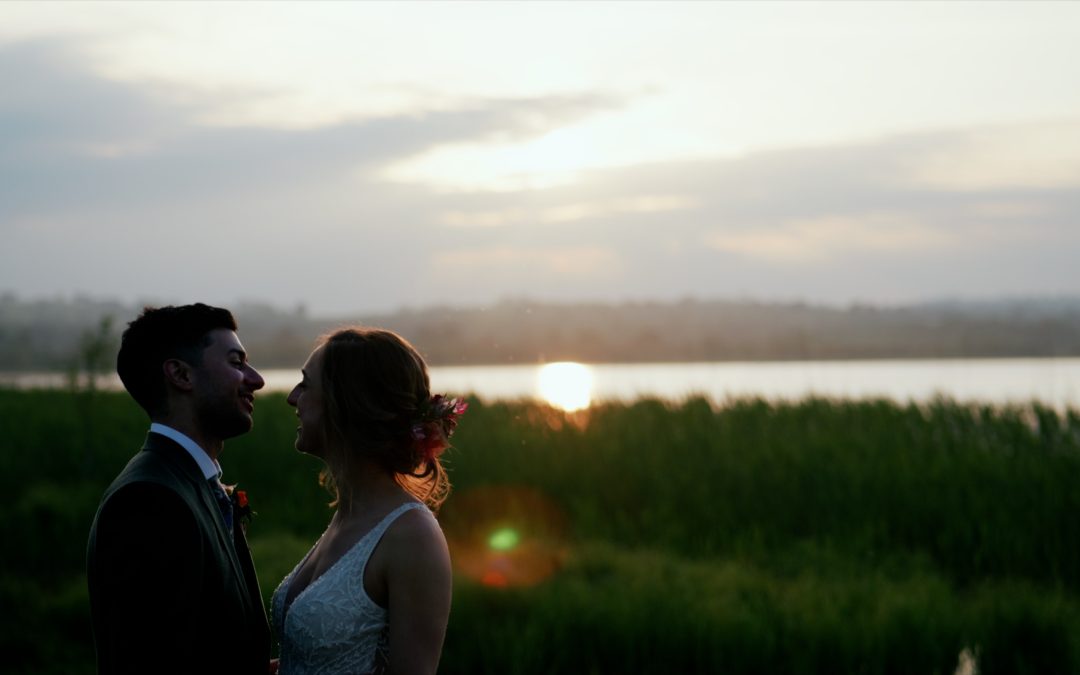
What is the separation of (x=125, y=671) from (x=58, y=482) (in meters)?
13.4

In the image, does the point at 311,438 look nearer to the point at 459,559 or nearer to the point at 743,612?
the point at 743,612

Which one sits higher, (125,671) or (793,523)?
(125,671)

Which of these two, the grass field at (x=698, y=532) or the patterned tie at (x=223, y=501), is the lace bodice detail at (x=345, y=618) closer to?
the patterned tie at (x=223, y=501)

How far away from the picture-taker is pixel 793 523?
1177 centimetres

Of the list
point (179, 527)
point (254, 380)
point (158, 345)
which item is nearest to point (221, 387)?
point (254, 380)

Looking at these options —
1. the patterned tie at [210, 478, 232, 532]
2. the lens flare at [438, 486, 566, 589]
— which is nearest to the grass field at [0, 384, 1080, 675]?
the lens flare at [438, 486, 566, 589]

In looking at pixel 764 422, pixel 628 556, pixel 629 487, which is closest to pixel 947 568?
pixel 628 556

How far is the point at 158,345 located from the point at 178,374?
10 centimetres

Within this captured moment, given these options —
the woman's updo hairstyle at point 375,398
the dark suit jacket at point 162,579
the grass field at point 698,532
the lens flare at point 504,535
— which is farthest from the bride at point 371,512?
the lens flare at point 504,535

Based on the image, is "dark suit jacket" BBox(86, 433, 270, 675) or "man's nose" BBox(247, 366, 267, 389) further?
"man's nose" BBox(247, 366, 267, 389)

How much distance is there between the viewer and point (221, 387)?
329 cm

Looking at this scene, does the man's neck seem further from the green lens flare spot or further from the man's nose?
the green lens flare spot

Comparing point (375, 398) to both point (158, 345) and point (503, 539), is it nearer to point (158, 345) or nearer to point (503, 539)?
point (158, 345)

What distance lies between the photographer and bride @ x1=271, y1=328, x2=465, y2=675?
10.3 feet
